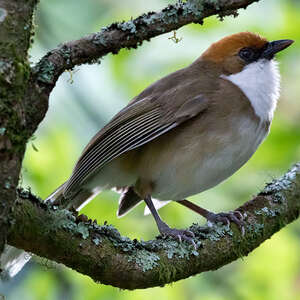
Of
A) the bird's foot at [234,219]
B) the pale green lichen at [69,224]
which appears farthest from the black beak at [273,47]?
the pale green lichen at [69,224]

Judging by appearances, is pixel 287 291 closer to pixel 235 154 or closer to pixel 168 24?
pixel 235 154

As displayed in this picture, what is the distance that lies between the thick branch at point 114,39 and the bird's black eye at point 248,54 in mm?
1918

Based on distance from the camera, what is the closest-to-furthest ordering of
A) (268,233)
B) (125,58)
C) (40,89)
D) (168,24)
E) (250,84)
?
(40,89), (168,24), (268,233), (250,84), (125,58)

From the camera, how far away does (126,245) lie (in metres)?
3.17

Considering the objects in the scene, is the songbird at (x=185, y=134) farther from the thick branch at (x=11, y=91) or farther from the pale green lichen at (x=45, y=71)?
the thick branch at (x=11, y=91)

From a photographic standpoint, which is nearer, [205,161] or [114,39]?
[114,39]

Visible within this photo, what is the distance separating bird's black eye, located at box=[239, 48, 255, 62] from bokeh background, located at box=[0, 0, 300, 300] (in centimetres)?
58

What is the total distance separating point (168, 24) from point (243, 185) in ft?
9.45

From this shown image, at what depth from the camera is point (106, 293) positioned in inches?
194

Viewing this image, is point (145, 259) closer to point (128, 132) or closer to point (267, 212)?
point (267, 212)

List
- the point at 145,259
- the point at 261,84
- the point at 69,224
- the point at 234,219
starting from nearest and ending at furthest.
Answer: the point at 69,224 < the point at 145,259 < the point at 234,219 < the point at 261,84

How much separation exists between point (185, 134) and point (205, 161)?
245mm

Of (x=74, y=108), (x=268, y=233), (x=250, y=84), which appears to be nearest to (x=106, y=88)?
(x=74, y=108)

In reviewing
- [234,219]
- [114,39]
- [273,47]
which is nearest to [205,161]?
[234,219]
